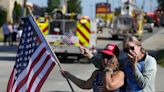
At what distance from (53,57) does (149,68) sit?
1.11 metres

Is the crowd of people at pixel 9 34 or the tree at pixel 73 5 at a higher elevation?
the crowd of people at pixel 9 34

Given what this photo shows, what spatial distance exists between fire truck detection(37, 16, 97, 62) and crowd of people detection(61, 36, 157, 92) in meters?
16.3

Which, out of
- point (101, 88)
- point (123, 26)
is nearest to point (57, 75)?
point (101, 88)

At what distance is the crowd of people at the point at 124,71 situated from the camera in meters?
5.16

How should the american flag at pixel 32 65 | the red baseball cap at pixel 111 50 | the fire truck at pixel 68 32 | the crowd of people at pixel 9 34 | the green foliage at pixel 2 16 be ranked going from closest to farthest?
the red baseball cap at pixel 111 50 < the american flag at pixel 32 65 < the fire truck at pixel 68 32 < the crowd of people at pixel 9 34 < the green foliage at pixel 2 16

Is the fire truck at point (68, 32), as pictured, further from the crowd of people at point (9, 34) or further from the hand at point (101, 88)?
the hand at point (101, 88)

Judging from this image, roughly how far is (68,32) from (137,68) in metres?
16.9

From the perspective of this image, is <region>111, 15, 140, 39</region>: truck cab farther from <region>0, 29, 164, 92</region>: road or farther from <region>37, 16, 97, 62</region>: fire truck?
<region>37, 16, 97, 62</region>: fire truck

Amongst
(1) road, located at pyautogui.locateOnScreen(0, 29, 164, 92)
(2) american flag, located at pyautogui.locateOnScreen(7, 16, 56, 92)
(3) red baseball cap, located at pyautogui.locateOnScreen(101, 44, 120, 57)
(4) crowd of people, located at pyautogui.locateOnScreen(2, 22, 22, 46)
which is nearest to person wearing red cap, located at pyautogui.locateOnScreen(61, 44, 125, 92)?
(3) red baseball cap, located at pyautogui.locateOnScreen(101, 44, 120, 57)

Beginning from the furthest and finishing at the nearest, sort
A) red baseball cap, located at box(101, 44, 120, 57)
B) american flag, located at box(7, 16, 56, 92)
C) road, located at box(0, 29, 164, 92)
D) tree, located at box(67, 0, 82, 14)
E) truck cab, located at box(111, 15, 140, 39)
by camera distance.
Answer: tree, located at box(67, 0, 82, 14)
truck cab, located at box(111, 15, 140, 39)
road, located at box(0, 29, 164, 92)
american flag, located at box(7, 16, 56, 92)
red baseball cap, located at box(101, 44, 120, 57)

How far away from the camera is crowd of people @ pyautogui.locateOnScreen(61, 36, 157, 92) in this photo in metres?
5.16

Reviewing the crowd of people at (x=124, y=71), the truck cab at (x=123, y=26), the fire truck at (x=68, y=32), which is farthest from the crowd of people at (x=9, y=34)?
the crowd of people at (x=124, y=71)

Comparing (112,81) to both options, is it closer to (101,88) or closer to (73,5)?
(101,88)

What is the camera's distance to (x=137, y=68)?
5371mm
